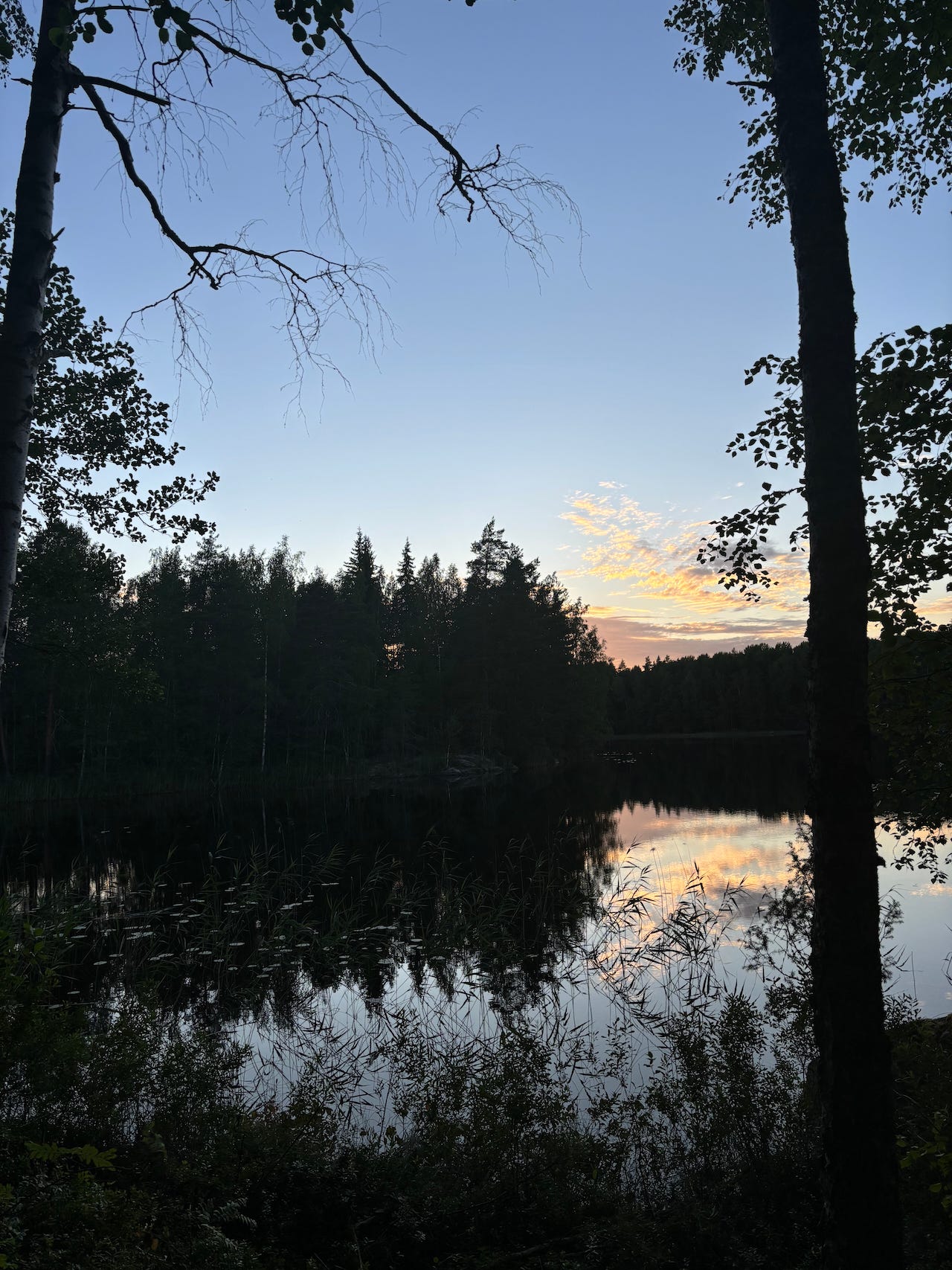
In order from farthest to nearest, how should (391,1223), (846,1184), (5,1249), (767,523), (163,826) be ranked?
(163,826), (767,523), (391,1223), (846,1184), (5,1249)

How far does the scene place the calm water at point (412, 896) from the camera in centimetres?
936

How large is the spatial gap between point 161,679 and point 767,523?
44.7m

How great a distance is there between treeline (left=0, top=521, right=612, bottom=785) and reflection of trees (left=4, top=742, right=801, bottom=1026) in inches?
427

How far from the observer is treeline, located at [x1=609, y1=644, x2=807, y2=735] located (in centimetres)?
11888

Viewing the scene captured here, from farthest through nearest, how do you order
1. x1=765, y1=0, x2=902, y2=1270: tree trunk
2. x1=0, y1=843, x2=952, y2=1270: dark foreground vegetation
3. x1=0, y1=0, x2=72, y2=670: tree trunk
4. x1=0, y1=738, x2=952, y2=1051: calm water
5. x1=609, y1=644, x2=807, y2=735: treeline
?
x1=609, y1=644, x2=807, y2=735: treeline
x1=0, y1=738, x2=952, y2=1051: calm water
x1=0, y1=0, x2=72, y2=670: tree trunk
x1=0, y1=843, x2=952, y2=1270: dark foreground vegetation
x1=765, y1=0, x2=902, y2=1270: tree trunk

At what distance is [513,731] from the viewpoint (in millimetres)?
58062

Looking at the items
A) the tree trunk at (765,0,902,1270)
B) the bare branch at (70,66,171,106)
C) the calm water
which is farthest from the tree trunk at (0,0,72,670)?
the calm water

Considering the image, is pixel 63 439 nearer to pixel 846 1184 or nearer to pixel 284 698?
pixel 846 1184

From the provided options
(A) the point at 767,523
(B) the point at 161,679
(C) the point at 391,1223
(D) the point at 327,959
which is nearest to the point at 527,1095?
(C) the point at 391,1223

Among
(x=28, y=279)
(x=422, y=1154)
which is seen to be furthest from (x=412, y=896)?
(x=28, y=279)

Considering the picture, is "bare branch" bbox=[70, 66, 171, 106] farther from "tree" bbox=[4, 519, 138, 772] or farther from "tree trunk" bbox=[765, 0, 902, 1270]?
"tree" bbox=[4, 519, 138, 772]

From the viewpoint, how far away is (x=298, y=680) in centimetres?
5000

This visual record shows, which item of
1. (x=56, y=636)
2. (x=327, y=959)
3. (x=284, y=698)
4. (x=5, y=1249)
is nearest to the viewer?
(x=5, y=1249)

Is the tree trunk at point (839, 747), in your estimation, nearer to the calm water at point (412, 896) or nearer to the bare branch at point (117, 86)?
the calm water at point (412, 896)
